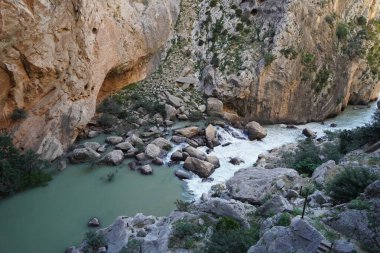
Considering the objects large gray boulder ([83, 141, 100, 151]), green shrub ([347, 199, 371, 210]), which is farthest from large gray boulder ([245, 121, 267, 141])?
green shrub ([347, 199, 371, 210])

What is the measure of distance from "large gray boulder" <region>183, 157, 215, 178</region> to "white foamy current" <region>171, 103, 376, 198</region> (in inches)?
12.1

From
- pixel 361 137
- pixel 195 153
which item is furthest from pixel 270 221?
pixel 195 153

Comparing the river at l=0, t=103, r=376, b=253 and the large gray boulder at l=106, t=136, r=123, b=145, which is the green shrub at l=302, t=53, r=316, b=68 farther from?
the large gray boulder at l=106, t=136, r=123, b=145

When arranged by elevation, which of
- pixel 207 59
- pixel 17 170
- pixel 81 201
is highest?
pixel 207 59

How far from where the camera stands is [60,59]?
20781 millimetres

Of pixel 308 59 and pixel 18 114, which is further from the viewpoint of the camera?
pixel 308 59

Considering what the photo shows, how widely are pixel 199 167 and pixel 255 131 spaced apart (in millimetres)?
6708

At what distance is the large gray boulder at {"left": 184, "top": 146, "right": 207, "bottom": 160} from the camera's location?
23.3 m

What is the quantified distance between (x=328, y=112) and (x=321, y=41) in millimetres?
5794

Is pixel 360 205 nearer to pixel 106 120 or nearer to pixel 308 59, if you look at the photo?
pixel 106 120

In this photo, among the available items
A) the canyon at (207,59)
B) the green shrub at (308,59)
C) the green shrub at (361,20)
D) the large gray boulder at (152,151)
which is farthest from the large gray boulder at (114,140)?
the green shrub at (361,20)

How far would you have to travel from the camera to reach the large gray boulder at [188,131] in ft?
85.1

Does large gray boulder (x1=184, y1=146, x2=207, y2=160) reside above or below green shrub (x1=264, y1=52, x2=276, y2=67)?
below

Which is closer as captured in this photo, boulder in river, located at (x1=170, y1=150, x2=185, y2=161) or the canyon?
the canyon
